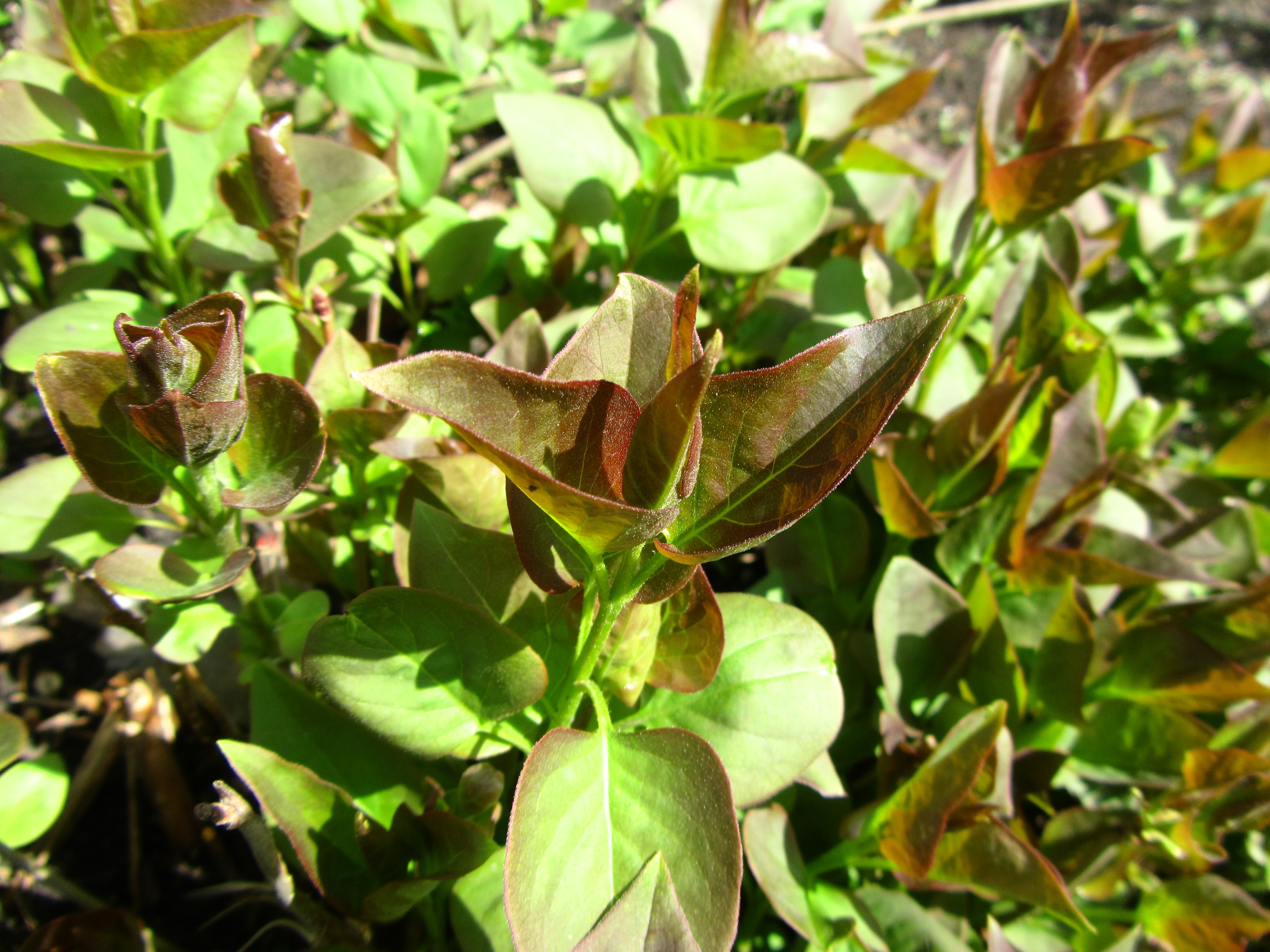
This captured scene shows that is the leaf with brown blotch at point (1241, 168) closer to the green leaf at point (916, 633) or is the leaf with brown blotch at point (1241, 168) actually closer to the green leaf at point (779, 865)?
the green leaf at point (916, 633)

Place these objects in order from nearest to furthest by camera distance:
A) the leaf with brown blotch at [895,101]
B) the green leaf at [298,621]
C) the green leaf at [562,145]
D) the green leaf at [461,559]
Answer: the green leaf at [461,559] < the green leaf at [298,621] < the green leaf at [562,145] < the leaf with brown blotch at [895,101]

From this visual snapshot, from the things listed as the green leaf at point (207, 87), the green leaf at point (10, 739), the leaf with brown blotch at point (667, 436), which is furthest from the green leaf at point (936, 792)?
the green leaf at point (207, 87)

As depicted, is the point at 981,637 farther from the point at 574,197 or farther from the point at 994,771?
the point at 574,197

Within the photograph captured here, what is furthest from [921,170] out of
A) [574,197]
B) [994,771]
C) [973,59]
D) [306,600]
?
[973,59]

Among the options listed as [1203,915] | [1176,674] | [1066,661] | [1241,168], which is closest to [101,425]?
[1066,661]

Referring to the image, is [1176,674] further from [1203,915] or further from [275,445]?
[275,445]

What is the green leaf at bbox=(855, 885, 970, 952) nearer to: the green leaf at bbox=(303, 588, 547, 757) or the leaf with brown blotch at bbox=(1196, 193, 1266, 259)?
the green leaf at bbox=(303, 588, 547, 757)
